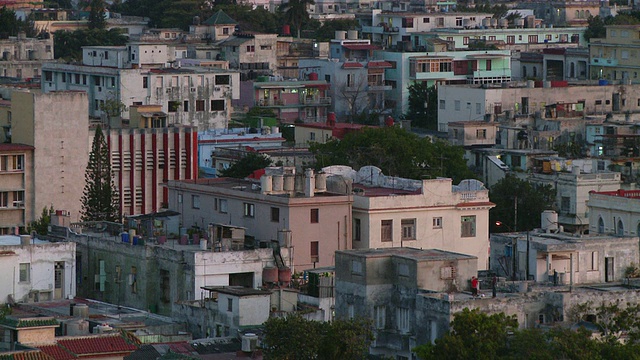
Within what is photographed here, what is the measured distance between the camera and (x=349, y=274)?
6053 centimetres

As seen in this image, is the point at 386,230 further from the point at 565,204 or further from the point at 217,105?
the point at 217,105

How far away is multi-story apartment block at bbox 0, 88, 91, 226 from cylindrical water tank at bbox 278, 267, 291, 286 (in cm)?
2259

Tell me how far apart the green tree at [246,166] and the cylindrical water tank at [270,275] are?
1076 inches

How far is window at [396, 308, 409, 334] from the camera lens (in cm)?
5866

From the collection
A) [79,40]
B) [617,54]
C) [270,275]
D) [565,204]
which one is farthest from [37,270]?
[79,40]

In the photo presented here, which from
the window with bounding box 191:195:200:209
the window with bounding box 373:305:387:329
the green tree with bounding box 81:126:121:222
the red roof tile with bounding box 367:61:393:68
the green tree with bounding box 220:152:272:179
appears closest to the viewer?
the window with bounding box 373:305:387:329

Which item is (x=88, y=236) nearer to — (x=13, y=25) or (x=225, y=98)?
(x=225, y=98)

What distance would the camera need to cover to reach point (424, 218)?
244ft

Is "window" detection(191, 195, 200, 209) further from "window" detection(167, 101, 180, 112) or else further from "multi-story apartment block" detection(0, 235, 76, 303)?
"window" detection(167, 101, 180, 112)

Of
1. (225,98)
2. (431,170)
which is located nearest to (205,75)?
(225,98)

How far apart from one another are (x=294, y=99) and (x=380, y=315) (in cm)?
7657

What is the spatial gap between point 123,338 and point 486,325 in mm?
8345

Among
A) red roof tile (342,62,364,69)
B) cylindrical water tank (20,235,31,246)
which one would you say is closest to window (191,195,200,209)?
cylindrical water tank (20,235,31,246)

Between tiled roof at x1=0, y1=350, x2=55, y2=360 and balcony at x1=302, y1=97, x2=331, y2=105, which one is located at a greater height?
balcony at x1=302, y1=97, x2=331, y2=105
